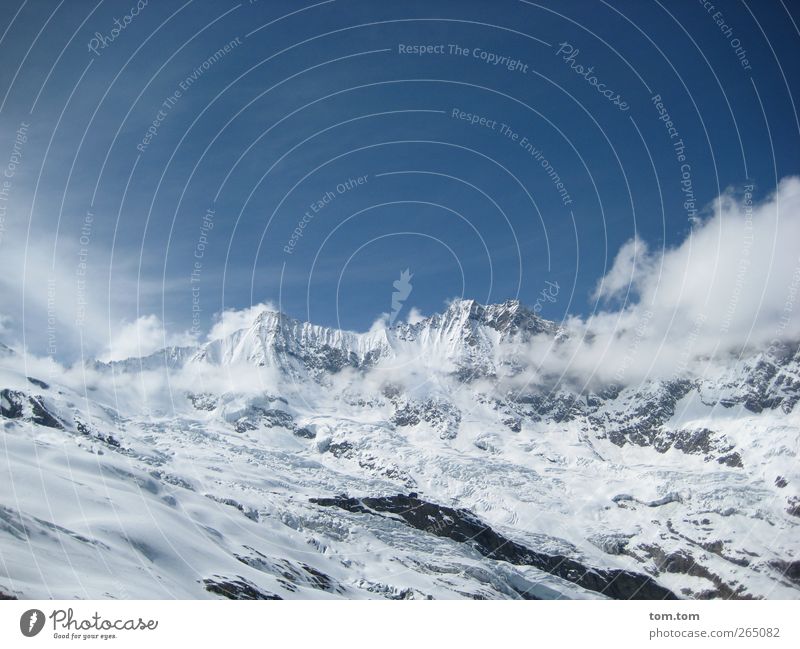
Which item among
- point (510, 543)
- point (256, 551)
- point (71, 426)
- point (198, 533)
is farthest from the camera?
point (510, 543)

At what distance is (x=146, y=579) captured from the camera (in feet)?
139

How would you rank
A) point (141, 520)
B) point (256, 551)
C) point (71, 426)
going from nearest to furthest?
point (141, 520) → point (256, 551) → point (71, 426)

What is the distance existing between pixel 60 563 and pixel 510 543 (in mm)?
168385

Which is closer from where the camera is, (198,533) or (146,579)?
(146,579)
